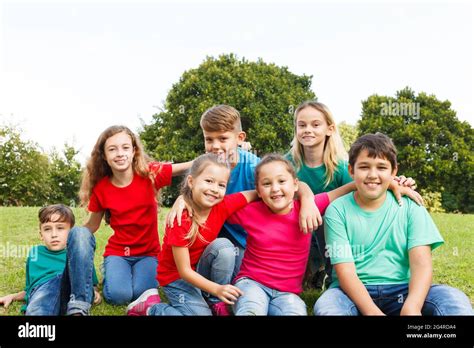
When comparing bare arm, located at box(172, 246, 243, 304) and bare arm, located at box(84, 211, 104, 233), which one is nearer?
bare arm, located at box(172, 246, 243, 304)

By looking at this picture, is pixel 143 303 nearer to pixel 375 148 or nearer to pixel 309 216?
pixel 309 216

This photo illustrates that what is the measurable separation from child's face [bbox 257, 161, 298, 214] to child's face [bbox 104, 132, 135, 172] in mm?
1281

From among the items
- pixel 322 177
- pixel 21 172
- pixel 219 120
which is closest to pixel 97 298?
pixel 219 120

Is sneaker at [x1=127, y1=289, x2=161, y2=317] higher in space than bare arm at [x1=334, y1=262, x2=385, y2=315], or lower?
lower

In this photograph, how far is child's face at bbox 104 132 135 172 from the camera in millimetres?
4461

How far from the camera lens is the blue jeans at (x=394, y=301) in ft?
11.2

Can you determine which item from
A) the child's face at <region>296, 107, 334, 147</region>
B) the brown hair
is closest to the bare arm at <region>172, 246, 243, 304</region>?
the brown hair

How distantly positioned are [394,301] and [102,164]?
8.83ft

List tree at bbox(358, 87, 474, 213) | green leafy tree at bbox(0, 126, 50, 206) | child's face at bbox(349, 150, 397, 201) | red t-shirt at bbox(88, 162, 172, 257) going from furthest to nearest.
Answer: green leafy tree at bbox(0, 126, 50, 206)
tree at bbox(358, 87, 474, 213)
red t-shirt at bbox(88, 162, 172, 257)
child's face at bbox(349, 150, 397, 201)

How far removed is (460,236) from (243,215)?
6872 mm

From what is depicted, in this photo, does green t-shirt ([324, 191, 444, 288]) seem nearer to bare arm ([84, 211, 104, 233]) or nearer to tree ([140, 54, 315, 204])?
bare arm ([84, 211, 104, 233])

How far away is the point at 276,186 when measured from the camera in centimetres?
379

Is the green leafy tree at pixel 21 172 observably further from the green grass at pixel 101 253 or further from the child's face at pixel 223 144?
the child's face at pixel 223 144
